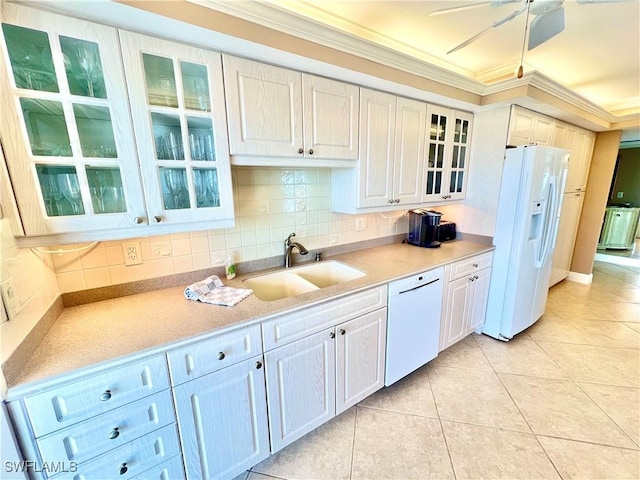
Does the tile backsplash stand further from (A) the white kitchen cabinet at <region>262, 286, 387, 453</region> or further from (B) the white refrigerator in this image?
(B) the white refrigerator

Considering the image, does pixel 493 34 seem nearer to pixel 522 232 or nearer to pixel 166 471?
pixel 522 232

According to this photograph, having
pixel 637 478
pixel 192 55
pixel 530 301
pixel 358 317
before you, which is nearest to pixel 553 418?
pixel 637 478

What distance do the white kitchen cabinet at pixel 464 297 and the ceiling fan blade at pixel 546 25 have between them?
4.96 ft

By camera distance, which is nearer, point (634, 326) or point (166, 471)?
point (166, 471)

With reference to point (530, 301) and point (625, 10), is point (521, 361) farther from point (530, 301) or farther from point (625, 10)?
point (625, 10)

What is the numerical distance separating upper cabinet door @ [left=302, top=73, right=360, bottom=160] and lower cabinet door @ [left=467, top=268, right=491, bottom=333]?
170 cm

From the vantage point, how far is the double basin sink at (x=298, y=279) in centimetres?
180

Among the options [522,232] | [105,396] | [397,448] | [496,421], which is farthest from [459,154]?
[105,396]

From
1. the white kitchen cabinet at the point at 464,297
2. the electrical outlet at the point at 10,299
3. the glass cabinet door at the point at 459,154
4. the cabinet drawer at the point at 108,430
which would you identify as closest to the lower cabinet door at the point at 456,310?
the white kitchen cabinet at the point at 464,297

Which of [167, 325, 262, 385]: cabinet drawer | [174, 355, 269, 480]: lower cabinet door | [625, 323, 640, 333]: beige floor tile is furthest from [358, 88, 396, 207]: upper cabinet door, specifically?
[625, 323, 640, 333]: beige floor tile

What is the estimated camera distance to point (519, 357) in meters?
2.37

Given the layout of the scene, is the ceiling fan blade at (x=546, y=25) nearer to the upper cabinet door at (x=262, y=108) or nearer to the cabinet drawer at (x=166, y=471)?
the upper cabinet door at (x=262, y=108)

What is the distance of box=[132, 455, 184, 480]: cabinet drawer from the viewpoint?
3.62ft

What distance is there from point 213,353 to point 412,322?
138 cm
